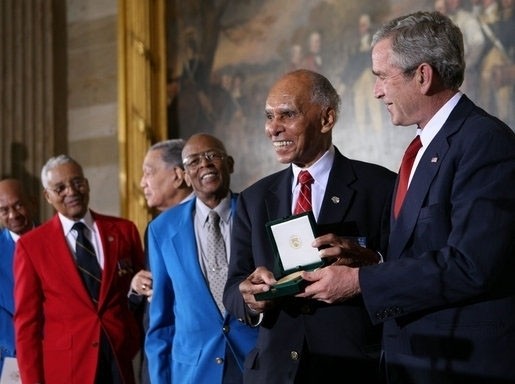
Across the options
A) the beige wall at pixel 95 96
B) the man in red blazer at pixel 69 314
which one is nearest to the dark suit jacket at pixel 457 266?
the man in red blazer at pixel 69 314

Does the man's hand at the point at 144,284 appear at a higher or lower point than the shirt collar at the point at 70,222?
lower

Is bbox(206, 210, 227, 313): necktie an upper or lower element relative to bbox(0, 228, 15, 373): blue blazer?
upper

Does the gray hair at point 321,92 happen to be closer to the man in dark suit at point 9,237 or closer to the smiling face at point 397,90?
the smiling face at point 397,90

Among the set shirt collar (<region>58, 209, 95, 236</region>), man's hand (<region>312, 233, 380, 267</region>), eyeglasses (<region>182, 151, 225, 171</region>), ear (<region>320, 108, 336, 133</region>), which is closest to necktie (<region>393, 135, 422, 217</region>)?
man's hand (<region>312, 233, 380, 267</region>)

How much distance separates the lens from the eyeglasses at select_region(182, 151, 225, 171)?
489 centimetres

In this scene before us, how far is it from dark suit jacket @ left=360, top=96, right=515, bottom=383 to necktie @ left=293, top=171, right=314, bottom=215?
723 mm

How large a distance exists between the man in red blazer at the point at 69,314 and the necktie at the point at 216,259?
131cm

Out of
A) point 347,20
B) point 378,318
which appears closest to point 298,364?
point 378,318

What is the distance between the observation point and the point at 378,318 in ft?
9.70

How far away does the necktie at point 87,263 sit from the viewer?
5.82 metres

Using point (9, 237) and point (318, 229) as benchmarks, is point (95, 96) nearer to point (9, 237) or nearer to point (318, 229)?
point (9, 237)

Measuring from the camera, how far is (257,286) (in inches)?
131

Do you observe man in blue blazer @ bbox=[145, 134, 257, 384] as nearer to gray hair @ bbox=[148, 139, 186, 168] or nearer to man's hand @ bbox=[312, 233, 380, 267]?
gray hair @ bbox=[148, 139, 186, 168]

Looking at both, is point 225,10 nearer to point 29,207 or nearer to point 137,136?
point 137,136
